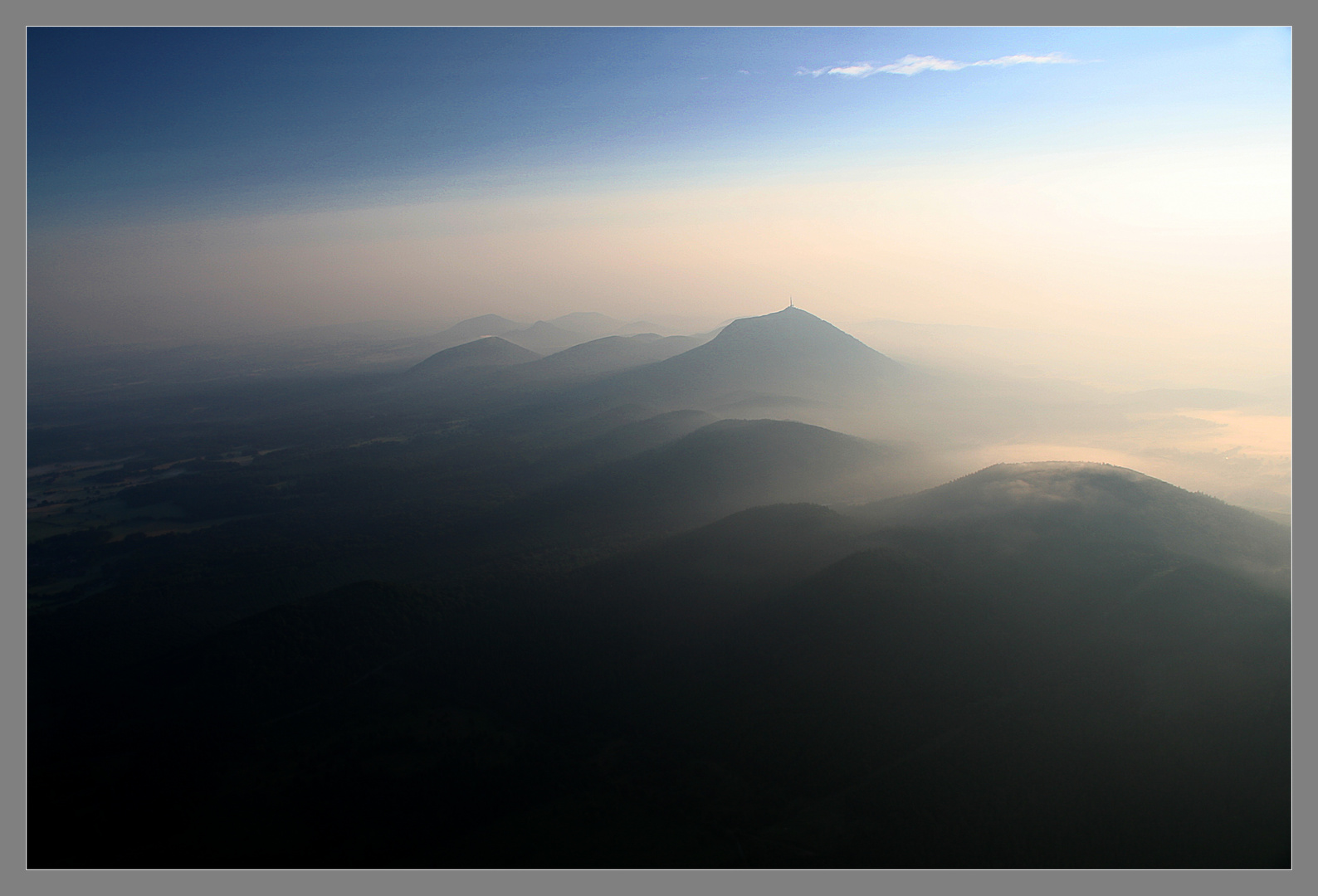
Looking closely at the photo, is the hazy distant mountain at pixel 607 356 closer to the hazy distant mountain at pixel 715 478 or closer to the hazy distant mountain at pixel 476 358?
the hazy distant mountain at pixel 476 358

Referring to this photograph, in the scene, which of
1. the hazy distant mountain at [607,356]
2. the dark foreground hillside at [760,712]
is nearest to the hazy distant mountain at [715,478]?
the dark foreground hillside at [760,712]

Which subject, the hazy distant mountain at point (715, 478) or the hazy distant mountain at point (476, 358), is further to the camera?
the hazy distant mountain at point (476, 358)

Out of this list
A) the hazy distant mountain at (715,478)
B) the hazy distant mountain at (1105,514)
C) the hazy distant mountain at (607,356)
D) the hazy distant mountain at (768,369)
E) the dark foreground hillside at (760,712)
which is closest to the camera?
the dark foreground hillside at (760,712)

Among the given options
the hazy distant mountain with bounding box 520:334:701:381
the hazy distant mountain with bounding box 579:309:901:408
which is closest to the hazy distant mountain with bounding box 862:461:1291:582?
the hazy distant mountain with bounding box 579:309:901:408

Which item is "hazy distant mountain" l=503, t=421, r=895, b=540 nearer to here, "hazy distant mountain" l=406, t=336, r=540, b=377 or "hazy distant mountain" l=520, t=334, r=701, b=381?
"hazy distant mountain" l=520, t=334, r=701, b=381

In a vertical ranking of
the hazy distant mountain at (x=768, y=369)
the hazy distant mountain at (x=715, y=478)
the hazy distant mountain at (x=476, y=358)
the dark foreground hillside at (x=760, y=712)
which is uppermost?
the hazy distant mountain at (x=476, y=358)

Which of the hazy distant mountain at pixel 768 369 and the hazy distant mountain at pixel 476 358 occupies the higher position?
the hazy distant mountain at pixel 476 358

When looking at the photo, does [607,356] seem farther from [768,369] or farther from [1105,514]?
[1105,514]

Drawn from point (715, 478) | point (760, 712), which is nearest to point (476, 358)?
point (715, 478)
